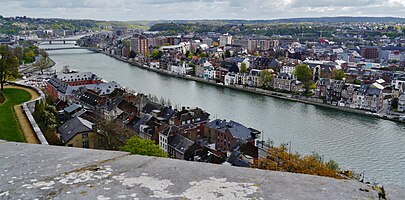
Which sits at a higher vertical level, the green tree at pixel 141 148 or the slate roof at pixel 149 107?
the green tree at pixel 141 148

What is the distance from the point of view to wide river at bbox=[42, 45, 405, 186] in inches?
241

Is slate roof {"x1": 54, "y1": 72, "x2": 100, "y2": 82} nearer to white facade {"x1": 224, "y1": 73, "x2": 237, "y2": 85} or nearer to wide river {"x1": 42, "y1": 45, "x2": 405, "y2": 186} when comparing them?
wide river {"x1": 42, "y1": 45, "x2": 405, "y2": 186}

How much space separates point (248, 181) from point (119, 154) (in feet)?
1.12

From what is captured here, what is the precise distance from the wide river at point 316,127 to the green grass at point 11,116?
449 cm

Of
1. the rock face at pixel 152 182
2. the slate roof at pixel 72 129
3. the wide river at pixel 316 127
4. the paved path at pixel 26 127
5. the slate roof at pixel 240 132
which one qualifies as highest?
the rock face at pixel 152 182

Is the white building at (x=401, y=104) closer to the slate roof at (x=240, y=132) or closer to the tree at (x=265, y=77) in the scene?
the tree at (x=265, y=77)

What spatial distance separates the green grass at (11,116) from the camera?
11.3ft

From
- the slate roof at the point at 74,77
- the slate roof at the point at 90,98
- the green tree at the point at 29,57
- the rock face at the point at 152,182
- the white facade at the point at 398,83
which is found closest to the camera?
the rock face at the point at 152,182

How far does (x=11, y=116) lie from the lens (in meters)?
4.27

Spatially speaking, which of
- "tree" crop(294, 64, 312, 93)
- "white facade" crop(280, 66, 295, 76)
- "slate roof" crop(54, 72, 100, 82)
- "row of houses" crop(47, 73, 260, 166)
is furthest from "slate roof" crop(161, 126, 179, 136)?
"white facade" crop(280, 66, 295, 76)

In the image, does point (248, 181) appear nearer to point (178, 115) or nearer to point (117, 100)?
point (178, 115)

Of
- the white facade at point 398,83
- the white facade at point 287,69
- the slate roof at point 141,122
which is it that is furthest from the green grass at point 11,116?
the white facade at point 287,69

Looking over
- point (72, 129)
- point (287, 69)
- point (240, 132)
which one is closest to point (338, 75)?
point (287, 69)

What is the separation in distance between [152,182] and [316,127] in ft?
27.2
